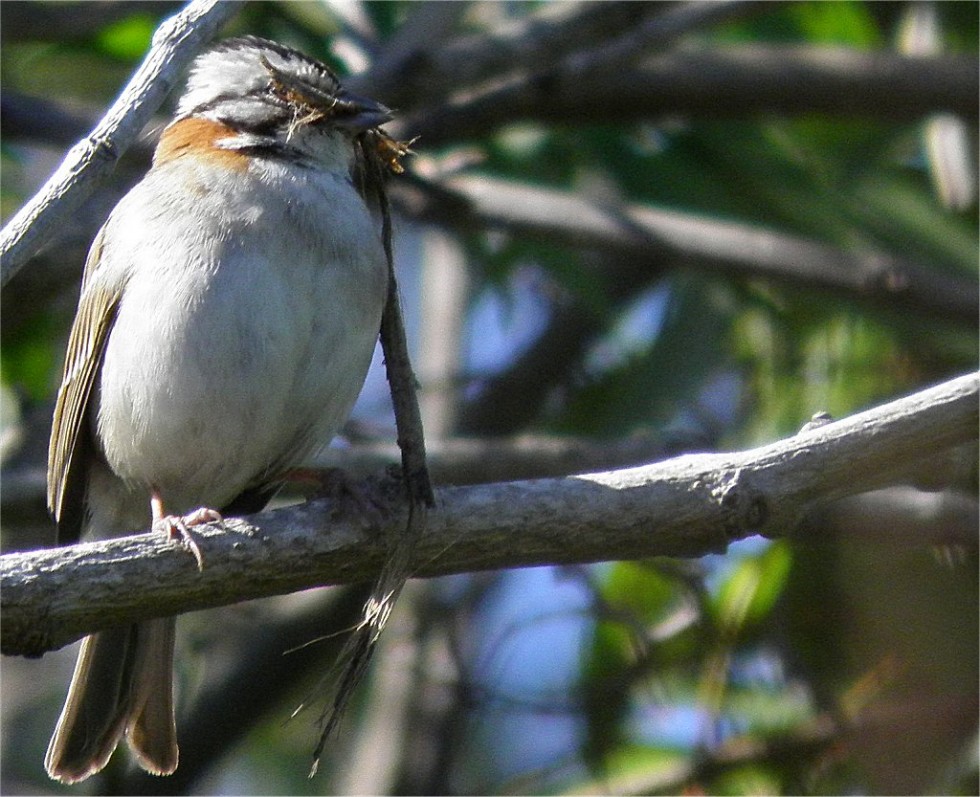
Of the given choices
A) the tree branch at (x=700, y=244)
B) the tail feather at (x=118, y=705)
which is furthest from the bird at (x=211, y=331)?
the tree branch at (x=700, y=244)

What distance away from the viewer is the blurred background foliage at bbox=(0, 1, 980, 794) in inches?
211

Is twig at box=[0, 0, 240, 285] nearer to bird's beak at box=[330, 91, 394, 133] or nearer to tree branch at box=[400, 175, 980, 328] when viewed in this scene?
bird's beak at box=[330, 91, 394, 133]

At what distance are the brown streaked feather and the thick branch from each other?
137cm

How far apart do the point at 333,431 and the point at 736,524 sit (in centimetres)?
158

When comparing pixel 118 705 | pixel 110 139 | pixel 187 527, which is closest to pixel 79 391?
pixel 118 705

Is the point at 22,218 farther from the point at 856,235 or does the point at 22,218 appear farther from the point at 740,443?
the point at 856,235

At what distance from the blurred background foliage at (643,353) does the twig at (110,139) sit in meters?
2.25

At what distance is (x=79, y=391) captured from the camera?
4566 millimetres

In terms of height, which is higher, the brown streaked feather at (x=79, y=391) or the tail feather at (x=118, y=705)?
the brown streaked feather at (x=79, y=391)

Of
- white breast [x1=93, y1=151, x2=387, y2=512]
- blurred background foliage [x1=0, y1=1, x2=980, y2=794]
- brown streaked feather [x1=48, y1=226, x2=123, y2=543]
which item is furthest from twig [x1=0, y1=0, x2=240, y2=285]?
blurred background foliage [x1=0, y1=1, x2=980, y2=794]

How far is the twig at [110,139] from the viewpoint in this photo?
10.00ft

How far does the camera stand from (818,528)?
5.46 metres

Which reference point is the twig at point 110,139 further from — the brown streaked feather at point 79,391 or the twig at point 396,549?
the brown streaked feather at point 79,391

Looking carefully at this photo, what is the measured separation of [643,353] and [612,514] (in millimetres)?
3276
